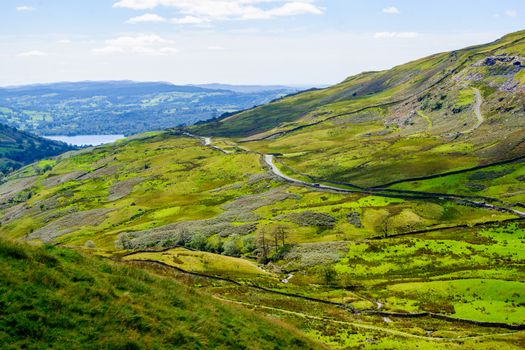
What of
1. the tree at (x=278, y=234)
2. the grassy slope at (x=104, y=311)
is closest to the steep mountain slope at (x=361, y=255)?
the tree at (x=278, y=234)

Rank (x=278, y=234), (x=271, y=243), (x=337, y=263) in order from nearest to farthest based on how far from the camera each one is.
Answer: (x=337, y=263)
(x=271, y=243)
(x=278, y=234)

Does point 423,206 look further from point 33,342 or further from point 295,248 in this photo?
point 33,342

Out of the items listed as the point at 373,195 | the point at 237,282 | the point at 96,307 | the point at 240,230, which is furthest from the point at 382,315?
the point at 373,195

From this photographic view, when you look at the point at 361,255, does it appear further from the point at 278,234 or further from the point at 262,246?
the point at 278,234

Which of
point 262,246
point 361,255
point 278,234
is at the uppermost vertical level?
point 361,255

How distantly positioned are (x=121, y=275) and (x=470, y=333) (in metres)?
45.5

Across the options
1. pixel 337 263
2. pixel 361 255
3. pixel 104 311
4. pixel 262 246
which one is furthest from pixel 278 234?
pixel 104 311

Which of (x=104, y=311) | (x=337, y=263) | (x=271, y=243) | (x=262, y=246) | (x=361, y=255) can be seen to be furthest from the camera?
(x=271, y=243)

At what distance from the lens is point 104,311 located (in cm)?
2731

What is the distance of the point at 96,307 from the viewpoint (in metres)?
27.2

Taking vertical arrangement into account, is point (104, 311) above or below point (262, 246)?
above

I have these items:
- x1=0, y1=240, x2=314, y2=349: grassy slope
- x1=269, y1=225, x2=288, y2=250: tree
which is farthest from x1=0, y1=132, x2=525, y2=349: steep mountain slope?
x1=0, y1=240, x2=314, y2=349: grassy slope

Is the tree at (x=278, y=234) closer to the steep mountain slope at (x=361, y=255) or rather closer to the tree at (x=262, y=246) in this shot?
the steep mountain slope at (x=361, y=255)

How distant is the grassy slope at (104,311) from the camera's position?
23.9 metres
